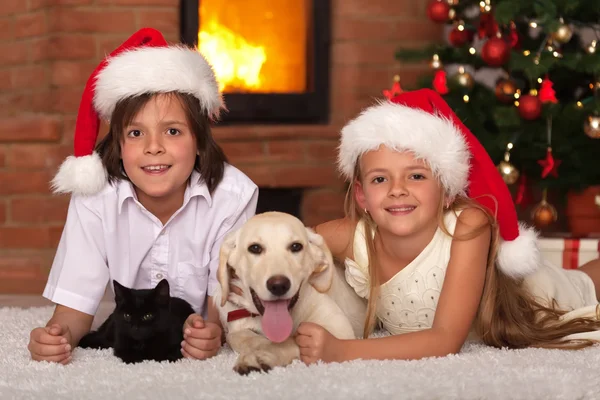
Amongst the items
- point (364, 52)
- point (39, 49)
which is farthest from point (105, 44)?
point (364, 52)

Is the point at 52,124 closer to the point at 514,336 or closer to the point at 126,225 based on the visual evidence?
the point at 126,225

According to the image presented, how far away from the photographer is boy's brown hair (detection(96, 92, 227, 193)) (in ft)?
7.63

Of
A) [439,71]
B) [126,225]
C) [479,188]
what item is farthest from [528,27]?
[126,225]

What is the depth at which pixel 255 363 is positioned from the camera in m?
1.84

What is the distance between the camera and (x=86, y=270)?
2.32 meters

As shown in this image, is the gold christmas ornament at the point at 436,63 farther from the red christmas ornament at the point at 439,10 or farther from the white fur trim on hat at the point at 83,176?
the white fur trim on hat at the point at 83,176

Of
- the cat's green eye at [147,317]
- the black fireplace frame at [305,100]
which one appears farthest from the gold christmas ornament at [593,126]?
the cat's green eye at [147,317]

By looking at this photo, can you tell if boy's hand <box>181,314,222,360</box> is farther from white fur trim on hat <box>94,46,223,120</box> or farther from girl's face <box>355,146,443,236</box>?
white fur trim on hat <box>94,46,223,120</box>

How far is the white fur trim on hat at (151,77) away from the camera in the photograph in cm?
231

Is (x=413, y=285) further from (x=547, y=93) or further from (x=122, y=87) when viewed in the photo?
(x=547, y=93)

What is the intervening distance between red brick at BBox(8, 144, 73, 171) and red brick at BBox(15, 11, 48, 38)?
577mm

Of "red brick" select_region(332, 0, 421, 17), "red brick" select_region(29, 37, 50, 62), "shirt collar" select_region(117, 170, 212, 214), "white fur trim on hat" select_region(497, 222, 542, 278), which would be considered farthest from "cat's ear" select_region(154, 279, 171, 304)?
"red brick" select_region(332, 0, 421, 17)

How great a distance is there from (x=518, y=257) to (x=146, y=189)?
41.4 inches

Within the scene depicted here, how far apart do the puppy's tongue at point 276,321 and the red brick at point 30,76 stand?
2440 millimetres
